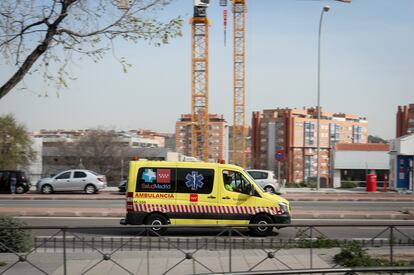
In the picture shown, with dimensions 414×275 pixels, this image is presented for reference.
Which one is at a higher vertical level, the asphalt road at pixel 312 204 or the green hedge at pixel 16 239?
the green hedge at pixel 16 239

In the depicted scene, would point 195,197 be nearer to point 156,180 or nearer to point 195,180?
point 195,180

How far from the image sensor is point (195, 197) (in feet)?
45.2

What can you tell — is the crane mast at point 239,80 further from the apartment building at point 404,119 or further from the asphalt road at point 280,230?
the asphalt road at point 280,230

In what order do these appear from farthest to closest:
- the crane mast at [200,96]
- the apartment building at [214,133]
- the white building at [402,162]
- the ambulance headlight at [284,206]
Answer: the apartment building at [214,133] → the crane mast at [200,96] → the white building at [402,162] → the ambulance headlight at [284,206]

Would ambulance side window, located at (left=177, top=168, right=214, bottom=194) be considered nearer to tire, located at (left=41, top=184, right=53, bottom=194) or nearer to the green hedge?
the green hedge

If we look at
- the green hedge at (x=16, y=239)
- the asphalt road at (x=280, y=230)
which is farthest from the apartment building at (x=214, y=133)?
the green hedge at (x=16, y=239)

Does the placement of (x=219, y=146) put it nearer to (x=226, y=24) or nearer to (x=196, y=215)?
(x=226, y=24)

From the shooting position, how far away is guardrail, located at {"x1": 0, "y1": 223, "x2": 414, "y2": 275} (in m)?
8.73

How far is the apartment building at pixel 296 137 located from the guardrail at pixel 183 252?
299ft

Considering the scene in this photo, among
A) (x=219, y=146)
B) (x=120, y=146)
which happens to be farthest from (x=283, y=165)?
(x=219, y=146)

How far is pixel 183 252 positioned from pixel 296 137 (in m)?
111

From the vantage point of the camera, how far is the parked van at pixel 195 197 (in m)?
13.7

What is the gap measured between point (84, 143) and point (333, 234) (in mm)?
55498

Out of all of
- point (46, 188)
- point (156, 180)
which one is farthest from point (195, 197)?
point (46, 188)
